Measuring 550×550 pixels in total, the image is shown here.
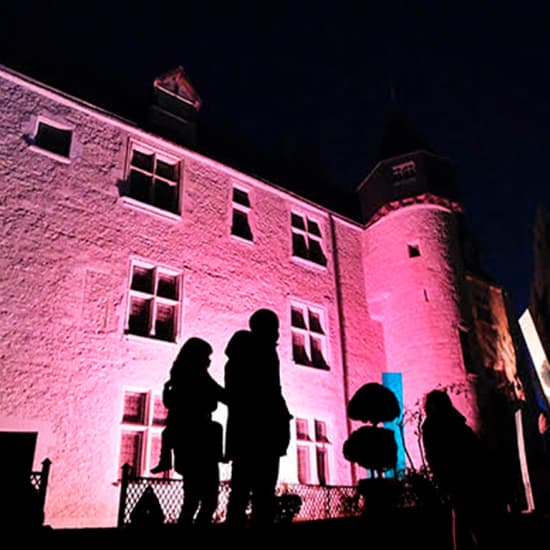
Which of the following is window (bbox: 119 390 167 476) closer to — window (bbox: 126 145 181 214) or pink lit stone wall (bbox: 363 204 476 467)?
window (bbox: 126 145 181 214)

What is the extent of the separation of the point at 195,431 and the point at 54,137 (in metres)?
9.09

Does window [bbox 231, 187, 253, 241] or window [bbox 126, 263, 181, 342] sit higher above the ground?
window [bbox 231, 187, 253, 241]

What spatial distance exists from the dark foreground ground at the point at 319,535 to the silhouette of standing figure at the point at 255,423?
29 centimetres

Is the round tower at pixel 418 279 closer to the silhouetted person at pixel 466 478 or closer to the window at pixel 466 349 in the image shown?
the window at pixel 466 349

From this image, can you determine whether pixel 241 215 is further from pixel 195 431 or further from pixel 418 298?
pixel 195 431

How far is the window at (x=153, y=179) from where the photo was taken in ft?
41.4

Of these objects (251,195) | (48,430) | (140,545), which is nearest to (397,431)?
(251,195)

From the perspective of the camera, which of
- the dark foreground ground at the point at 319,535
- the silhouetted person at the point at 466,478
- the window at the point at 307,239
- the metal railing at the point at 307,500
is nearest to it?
the dark foreground ground at the point at 319,535

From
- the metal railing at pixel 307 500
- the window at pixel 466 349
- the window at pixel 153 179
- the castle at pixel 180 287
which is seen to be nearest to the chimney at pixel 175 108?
the castle at pixel 180 287

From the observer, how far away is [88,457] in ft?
30.9

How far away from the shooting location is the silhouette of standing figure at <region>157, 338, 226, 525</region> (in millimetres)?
4777

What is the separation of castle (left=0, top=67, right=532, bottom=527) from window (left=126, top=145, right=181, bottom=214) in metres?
0.05

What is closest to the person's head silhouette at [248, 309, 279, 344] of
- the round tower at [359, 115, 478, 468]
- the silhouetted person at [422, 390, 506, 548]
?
the silhouetted person at [422, 390, 506, 548]

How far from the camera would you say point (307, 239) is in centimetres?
1552
